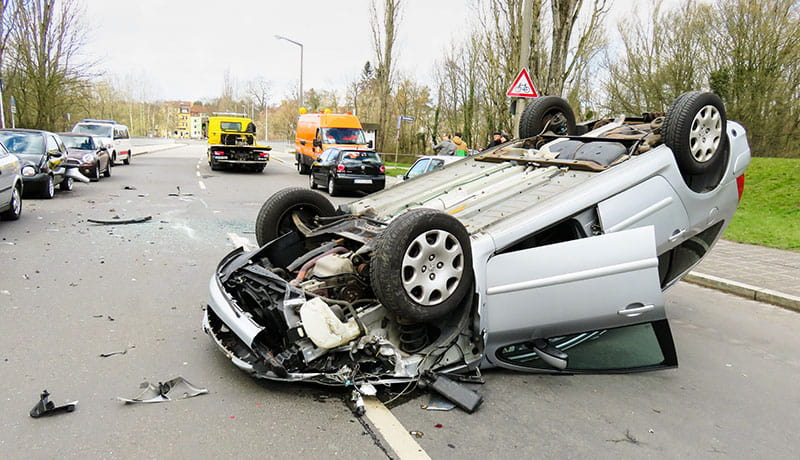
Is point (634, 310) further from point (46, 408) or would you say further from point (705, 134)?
point (46, 408)

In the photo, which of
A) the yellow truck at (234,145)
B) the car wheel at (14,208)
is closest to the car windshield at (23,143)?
the car wheel at (14,208)

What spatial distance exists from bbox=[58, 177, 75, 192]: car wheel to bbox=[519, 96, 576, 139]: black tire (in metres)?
12.5

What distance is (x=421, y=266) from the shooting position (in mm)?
3549

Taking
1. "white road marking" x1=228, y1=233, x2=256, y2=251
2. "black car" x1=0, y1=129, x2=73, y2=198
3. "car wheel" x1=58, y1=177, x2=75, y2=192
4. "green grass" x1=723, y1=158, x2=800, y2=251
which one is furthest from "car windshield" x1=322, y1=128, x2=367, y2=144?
"green grass" x1=723, y1=158, x2=800, y2=251

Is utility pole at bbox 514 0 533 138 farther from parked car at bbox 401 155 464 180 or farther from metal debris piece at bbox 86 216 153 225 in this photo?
metal debris piece at bbox 86 216 153 225

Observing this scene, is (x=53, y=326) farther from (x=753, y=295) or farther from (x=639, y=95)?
(x=639, y=95)

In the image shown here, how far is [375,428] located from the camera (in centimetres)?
318

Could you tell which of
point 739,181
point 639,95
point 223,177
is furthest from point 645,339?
point 639,95

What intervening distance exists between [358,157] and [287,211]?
11.8 meters

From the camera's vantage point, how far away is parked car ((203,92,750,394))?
3.53 metres

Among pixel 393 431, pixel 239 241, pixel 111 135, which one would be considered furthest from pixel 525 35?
pixel 111 135

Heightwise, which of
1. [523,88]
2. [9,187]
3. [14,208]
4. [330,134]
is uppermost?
[523,88]

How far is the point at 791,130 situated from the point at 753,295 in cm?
1804

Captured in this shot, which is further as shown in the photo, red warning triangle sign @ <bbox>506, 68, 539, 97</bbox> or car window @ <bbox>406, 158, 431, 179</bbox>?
car window @ <bbox>406, 158, 431, 179</bbox>
